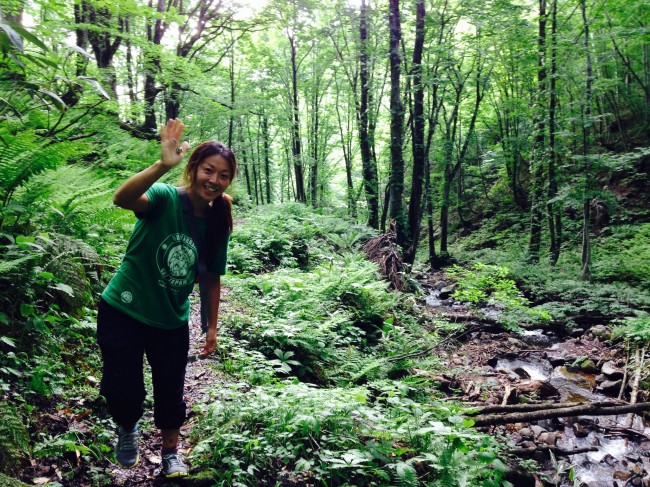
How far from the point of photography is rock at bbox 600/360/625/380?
24.9 feet

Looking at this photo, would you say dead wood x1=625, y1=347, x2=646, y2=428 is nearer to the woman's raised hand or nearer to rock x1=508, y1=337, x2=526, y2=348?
rock x1=508, y1=337, x2=526, y2=348

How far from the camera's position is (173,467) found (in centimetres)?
289

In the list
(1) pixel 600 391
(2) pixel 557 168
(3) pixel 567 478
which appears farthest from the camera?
(2) pixel 557 168

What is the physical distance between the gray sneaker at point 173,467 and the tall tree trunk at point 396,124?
1050cm

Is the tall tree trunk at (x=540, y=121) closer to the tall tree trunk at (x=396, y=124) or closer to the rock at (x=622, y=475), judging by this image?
the tall tree trunk at (x=396, y=124)

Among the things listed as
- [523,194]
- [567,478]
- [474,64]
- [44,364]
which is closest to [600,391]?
[567,478]

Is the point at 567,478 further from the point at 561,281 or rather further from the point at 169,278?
the point at 561,281

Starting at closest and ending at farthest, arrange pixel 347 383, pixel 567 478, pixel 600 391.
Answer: pixel 567 478
pixel 347 383
pixel 600 391

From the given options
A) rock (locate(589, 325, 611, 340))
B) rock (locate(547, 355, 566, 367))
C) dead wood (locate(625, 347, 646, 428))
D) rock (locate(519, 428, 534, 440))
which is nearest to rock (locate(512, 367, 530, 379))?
rock (locate(547, 355, 566, 367))

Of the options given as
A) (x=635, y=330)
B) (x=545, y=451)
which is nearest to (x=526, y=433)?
(x=545, y=451)

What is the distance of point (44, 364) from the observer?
11.2ft

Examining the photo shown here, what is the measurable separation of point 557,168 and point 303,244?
10.3 metres

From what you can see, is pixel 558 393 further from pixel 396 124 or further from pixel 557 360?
pixel 396 124

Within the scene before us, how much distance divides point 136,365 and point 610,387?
800 cm
